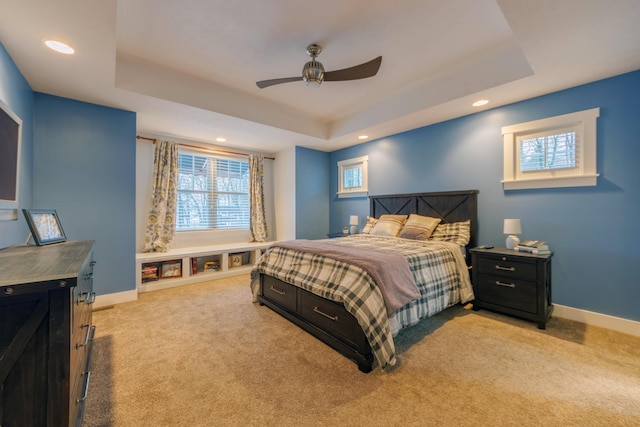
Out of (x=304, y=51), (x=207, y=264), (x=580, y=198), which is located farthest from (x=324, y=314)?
(x=207, y=264)

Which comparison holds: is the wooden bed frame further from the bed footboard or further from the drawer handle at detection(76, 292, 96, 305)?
the drawer handle at detection(76, 292, 96, 305)

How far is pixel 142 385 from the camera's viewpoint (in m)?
1.69

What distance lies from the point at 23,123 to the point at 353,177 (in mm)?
4450

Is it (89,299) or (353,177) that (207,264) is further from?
(353,177)

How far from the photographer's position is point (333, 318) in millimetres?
2094

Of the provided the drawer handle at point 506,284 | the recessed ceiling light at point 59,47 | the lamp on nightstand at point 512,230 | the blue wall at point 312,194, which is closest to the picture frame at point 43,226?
the recessed ceiling light at point 59,47

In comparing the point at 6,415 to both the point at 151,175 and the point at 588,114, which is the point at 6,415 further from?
the point at 588,114

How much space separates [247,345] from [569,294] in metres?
3.32

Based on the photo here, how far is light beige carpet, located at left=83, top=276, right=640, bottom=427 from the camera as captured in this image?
4.71ft

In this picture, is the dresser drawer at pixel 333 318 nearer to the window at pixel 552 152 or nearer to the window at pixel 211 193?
the window at pixel 552 152

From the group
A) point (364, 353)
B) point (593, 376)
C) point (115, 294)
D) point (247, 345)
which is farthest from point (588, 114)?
point (115, 294)

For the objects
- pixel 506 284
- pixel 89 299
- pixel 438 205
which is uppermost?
pixel 438 205

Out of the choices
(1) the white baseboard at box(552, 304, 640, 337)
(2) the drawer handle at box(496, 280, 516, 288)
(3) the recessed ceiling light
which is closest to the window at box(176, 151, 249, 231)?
(3) the recessed ceiling light

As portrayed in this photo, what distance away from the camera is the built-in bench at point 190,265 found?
12.1 ft
